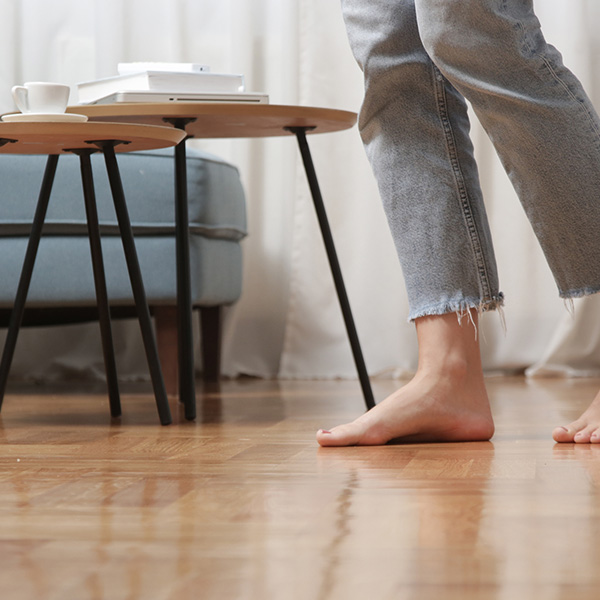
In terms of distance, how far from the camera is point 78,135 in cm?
118

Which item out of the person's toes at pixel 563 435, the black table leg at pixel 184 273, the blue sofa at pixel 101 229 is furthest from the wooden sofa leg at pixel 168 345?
the person's toes at pixel 563 435

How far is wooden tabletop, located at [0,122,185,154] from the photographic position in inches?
44.7

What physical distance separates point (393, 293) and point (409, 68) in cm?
123

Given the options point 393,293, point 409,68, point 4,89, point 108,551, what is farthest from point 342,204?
point 108,551

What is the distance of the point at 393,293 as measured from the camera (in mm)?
2273

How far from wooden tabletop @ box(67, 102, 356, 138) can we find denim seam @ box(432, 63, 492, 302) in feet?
0.88

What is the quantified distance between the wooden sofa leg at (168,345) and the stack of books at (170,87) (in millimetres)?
569

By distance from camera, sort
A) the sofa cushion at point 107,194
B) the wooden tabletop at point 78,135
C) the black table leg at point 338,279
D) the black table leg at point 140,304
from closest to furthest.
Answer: the wooden tabletop at point 78,135
the black table leg at point 140,304
the black table leg at point 338,279
the sofa cushion at point 107,194

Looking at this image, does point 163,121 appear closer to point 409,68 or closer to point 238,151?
point 409,68

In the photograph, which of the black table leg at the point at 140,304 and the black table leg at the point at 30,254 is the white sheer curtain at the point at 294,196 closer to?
the black table leg at the point at 30,254

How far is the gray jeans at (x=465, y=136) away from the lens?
973 mm

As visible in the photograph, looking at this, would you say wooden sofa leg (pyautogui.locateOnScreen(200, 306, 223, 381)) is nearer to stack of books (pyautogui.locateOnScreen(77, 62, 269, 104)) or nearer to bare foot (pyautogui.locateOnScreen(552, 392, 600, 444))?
stack of books (pyautogui.locateOnScreen(77, 62, 269, 104))

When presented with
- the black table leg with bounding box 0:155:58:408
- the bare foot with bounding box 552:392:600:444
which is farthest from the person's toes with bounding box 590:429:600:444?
the black table leg with bounding box 0:155:58:408


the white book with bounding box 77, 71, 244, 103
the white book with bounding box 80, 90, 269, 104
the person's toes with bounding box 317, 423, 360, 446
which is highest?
the white book with bounding box 77, 71, 244, 103
